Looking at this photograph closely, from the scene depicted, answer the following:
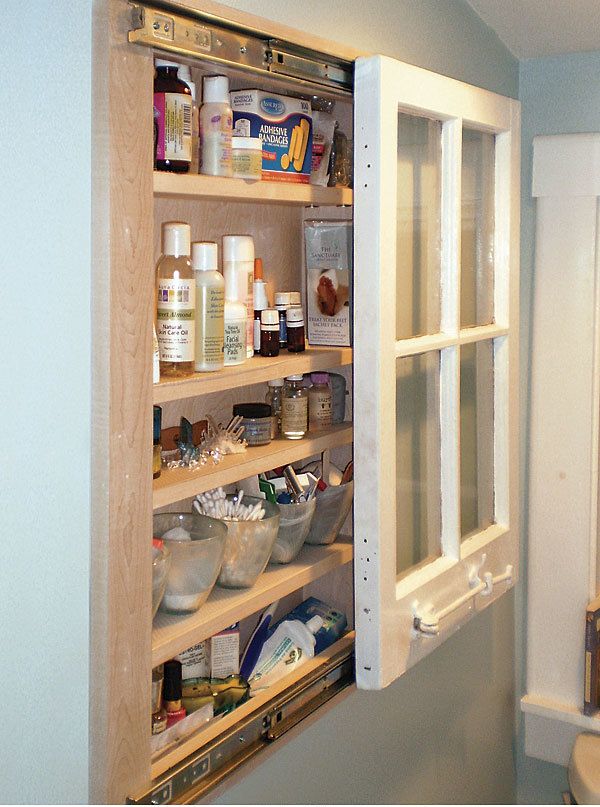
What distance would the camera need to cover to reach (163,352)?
1.23 m

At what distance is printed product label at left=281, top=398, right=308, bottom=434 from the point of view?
5.10 ft

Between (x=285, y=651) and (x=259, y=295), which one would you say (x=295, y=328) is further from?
(x=285, y=651)

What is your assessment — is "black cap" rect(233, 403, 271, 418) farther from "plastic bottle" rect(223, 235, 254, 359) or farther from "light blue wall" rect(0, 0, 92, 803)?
"light blue wall" rect(0, 0, 92, 803)

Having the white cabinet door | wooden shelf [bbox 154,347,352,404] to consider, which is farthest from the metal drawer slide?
wooden shelf [bbox 154,347,352,404]

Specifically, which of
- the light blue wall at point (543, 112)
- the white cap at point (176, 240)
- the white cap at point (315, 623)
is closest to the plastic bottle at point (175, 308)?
the white cap at point (176, 240)

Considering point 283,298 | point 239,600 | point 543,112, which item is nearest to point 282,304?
point 283,298

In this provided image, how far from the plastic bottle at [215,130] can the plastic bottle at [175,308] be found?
10 centimetres

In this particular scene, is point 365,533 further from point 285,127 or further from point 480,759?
point 480,759

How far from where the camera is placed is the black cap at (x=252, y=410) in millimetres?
1486

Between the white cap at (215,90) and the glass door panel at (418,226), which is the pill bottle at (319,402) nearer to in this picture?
the glass door panel at (418,226)

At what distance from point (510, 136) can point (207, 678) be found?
1.11 metres

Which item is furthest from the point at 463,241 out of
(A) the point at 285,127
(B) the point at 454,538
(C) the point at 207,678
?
(C) the point at 207,678

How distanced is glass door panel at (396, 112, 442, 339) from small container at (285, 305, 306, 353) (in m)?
0.16

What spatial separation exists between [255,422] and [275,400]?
12cm
